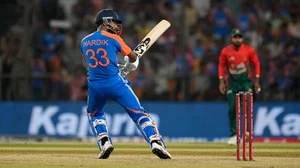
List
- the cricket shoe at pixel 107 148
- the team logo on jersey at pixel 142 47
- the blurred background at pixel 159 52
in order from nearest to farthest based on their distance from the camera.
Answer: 1. the cricket shoe at pixel 107 148
2. the team logo on jersey at pixel 142 47
3. the blurred background at pixel 159 52

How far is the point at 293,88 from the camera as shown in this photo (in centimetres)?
2094

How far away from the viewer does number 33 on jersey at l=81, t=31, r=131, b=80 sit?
11.8 metres

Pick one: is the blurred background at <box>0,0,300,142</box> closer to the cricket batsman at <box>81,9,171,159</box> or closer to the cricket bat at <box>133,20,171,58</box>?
the cricket bat at <box>133,20,171,58</box>

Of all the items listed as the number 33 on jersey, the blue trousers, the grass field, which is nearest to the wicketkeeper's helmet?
the number 33 on jersey

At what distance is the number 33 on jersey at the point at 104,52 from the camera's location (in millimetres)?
11781

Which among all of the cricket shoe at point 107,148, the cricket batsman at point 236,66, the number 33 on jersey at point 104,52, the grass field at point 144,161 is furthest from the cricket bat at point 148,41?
the cricket batsman at point 236,66

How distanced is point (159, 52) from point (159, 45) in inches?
11.9

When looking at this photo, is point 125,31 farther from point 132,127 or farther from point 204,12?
point 132,127

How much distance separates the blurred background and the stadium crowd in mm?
24

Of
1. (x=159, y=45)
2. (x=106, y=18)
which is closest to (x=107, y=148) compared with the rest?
(x=106, y=18)

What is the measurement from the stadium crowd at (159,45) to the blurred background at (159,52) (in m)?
0.02

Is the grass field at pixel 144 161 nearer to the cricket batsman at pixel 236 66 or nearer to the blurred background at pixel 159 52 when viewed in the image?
the cricket batsman at pixel 236 66

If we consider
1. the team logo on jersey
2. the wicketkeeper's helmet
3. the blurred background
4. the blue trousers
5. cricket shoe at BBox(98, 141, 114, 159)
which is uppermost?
the wicketkeeper's helmet

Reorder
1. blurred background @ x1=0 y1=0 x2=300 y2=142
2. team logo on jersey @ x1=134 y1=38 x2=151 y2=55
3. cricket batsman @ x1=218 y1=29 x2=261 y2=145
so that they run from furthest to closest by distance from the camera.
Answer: blurred background @ x1=0 y1=0 x2=300 y2=142
cricket batsman @ x1=218 y1=29 x2=261 y2=145
team logo on jersey @ x1=134 y1=38 x2=151 y2=55
